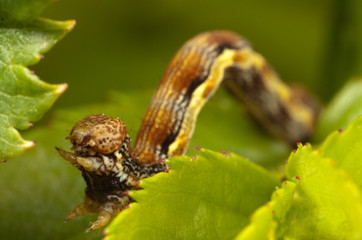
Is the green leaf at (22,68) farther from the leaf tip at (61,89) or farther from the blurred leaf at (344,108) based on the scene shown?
the blurred leaf at (344,108)

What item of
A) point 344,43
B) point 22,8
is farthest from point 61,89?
point 344,43

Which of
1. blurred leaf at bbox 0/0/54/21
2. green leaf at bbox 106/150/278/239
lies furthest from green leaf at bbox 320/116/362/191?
blurred leaf at bbox 0/0/54/21

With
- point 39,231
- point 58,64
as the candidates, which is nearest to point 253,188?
point 39,231

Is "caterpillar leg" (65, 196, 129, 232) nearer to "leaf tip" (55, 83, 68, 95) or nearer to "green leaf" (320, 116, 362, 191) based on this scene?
"leaf tip" (55, 83, 68, 95)

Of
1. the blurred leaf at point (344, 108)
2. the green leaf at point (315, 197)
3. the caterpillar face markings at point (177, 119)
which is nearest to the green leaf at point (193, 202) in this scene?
the caterpillar face markings at point (177, 119)

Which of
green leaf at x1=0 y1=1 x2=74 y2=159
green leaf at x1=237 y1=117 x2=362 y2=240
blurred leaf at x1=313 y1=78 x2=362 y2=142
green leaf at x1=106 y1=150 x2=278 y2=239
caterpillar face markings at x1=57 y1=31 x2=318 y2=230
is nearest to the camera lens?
green leaf at x1=237 y1=117 x2=362 y2=240
